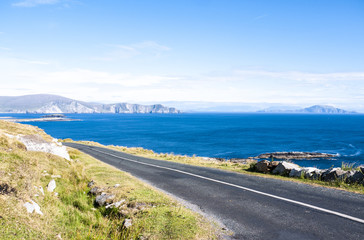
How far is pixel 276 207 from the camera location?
7.87 metres

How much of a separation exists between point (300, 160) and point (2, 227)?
178ft

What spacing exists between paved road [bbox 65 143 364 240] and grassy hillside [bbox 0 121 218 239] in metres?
1.09

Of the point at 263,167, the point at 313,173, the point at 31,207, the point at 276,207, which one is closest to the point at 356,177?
the point at 313,173

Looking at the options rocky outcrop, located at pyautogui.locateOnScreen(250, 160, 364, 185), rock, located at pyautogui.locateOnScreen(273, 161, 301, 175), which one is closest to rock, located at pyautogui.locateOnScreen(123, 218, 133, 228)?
rocky outcrop, located at pyautogui.locateOnScreen(250, 160, 364, 185)

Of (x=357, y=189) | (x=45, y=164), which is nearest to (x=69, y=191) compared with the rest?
(x=45, y=164)

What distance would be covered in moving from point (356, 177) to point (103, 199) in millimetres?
11380

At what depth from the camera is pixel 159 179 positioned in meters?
13.6

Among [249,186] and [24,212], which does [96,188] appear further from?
[249,186]

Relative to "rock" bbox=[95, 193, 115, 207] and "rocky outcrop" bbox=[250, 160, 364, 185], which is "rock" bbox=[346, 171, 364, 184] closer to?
"rocky outcrop" bbox=[250, 160, 364, 185]

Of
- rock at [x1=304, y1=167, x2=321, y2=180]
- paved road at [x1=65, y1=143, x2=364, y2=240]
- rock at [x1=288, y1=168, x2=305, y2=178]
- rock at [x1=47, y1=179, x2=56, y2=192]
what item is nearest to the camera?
paved road at [x1=65, y1=143, x2=364, y2=240]

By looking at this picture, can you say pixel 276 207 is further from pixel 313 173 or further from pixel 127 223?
pixel 313 173

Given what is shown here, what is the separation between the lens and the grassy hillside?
5.59 m

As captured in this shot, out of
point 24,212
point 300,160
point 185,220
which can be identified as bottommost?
point 300,160

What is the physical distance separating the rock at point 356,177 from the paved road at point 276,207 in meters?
1.80
